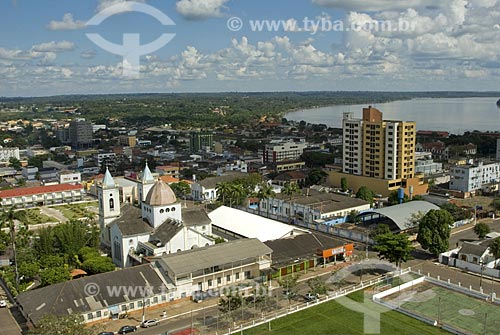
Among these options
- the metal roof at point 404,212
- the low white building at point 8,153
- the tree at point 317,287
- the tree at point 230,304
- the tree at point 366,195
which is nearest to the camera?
the tree at point 230,304

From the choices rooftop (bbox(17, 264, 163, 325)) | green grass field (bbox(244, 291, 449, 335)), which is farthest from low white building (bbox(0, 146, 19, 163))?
green grass field (bbox(244, 291, 449, 335))

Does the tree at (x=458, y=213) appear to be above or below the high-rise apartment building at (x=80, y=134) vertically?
below

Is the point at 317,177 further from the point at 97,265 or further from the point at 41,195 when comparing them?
the point at 97,265

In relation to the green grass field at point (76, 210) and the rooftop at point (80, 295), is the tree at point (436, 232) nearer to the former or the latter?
the rooftop at point (80, 295)

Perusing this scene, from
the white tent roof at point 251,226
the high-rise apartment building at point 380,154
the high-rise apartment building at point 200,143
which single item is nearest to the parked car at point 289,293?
the white tent roof at point 251,226

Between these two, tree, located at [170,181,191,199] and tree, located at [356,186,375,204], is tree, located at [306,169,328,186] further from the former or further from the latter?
tree, located at [170,181,191,199]
